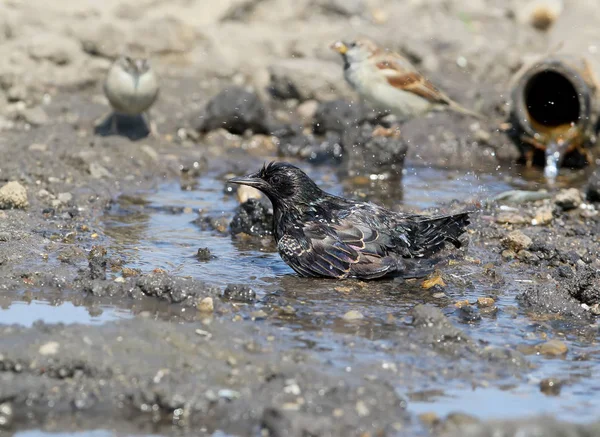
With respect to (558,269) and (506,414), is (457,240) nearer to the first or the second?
(558,269)

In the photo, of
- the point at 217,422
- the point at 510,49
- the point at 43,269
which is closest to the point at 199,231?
the point at 43,269

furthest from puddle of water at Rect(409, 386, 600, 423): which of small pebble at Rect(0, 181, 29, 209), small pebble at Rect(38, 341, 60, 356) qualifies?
small pebble at Rect(0, 181, 29, 209)

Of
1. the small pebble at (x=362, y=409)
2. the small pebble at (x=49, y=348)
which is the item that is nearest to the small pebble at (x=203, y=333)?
the small pebble at (x=49, y=348)

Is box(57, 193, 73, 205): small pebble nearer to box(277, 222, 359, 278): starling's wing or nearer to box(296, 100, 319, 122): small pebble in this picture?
box(277, 222, 359, 278): starling's wing

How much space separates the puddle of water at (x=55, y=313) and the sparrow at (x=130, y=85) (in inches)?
191

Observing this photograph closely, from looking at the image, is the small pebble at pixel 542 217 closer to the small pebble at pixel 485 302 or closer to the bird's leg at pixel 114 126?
the small pebble at pixel 485 302

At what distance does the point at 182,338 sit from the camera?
5730 millimetres

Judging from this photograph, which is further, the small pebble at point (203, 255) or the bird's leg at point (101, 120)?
the bird's leg at point (101, 120)

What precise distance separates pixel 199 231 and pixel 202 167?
7.68 feet

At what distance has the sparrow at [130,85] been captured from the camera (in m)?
11.0

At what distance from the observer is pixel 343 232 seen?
7.41 m

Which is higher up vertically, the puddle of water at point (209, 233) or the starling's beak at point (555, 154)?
the starling's beak at point (555, 154)

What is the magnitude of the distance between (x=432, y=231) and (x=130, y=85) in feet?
15.2

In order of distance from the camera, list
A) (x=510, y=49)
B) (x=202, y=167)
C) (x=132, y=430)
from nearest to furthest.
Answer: (x=132, y=430) < (x=202, y=167) < (x=510, y=49)
